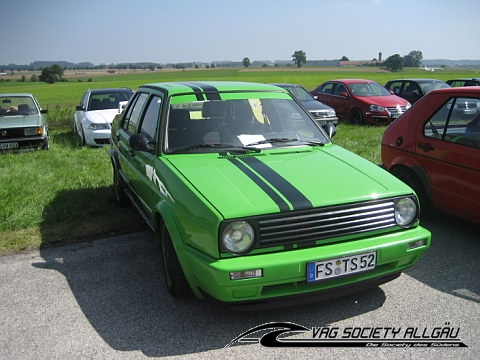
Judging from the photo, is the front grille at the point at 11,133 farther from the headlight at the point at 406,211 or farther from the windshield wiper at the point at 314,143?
the headlight at the point at 406,211

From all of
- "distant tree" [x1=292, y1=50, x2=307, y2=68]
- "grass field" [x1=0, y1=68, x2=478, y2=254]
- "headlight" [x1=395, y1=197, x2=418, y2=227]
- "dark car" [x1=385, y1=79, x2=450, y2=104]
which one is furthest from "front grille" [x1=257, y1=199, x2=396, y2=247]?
"distant tree" [x1=292, y1=50, x2=307, y2=68]

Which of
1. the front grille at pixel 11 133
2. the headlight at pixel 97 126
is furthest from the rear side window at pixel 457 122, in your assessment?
the front grille at pixel 11 133

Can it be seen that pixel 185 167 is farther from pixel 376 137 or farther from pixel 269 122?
pixel 376 137

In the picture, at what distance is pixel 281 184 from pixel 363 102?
12.1 meters

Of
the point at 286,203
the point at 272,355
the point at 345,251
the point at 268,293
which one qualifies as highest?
the point at 286,203

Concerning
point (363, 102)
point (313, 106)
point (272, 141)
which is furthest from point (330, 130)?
point (363, 102)

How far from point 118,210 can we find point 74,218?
56cm

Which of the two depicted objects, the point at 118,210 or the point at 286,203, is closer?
the point at 286,203

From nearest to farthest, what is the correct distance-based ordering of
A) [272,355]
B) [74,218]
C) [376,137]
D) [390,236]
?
[272,355] < [390,236] < [74,218] < [376,137]

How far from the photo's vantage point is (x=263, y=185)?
326 centimetres

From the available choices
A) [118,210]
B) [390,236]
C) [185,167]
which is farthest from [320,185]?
[118,210]

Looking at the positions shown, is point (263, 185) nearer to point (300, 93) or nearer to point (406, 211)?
point (406, 211)

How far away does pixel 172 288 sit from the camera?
356 centimetres

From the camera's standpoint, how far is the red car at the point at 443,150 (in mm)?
4414
